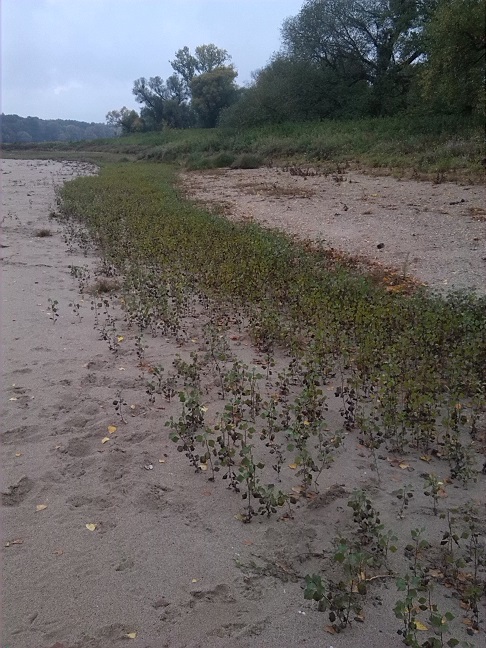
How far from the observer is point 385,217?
10734mm

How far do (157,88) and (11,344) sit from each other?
6195cm

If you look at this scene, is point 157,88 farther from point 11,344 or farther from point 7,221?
point 11,344

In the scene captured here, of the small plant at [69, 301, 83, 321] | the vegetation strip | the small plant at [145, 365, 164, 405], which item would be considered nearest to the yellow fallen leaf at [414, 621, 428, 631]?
the vegetation strip

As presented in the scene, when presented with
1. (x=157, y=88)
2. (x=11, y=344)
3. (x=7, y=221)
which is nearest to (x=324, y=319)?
(x=11, y=344)

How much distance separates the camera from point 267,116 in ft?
106

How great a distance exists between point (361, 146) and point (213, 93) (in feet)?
103

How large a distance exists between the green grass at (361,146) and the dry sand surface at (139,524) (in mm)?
10572

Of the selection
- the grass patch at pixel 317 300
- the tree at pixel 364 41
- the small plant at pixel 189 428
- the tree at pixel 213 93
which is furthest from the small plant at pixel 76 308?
the tree at pixel 213 93

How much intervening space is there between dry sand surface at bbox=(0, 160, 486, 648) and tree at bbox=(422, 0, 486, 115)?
38.3ft

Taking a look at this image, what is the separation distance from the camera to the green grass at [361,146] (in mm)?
14992

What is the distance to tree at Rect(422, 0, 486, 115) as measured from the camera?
13580mm

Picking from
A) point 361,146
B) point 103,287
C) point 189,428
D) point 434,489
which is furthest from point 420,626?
point 361,146

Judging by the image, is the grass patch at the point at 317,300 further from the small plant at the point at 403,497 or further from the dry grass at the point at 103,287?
the small plant at the point at 403,497

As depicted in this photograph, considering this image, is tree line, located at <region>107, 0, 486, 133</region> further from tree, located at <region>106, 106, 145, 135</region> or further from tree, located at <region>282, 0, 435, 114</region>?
tree, located at <region>106, 106, 145, 135</region>
